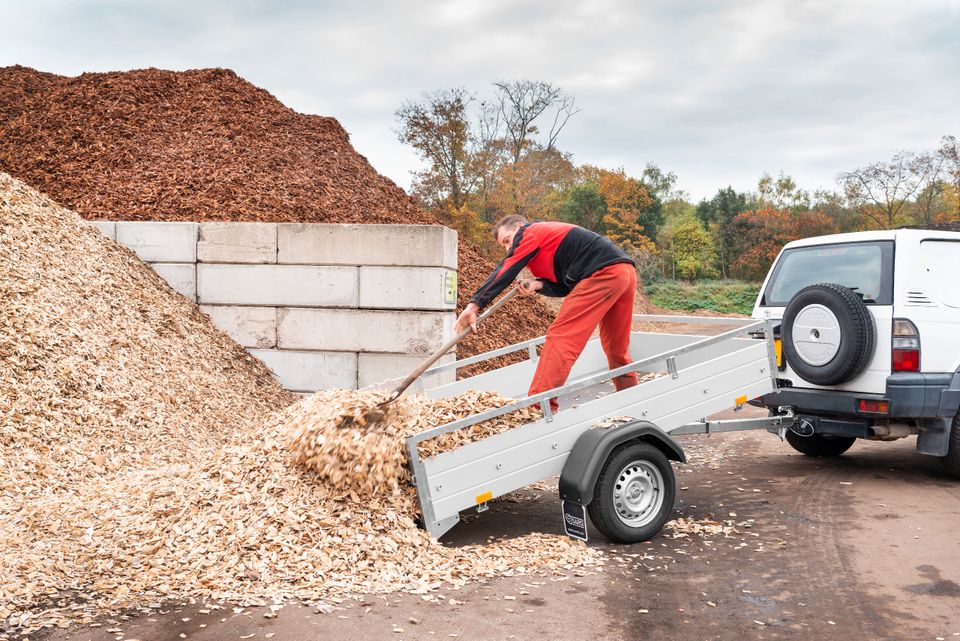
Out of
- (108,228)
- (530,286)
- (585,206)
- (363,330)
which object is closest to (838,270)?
(530,286)

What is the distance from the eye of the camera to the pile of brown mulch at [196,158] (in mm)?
11570

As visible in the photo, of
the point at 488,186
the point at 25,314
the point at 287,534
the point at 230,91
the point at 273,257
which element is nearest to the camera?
the point at 287,534

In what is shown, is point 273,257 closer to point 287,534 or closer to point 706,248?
point 287,534

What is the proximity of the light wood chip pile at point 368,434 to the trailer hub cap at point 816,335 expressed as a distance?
2.63 m

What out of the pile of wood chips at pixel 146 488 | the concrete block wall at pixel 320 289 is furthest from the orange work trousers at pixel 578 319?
the concrete block wall at pixel 320 289

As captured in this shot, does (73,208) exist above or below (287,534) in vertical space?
above

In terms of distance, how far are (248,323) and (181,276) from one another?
1.08 m

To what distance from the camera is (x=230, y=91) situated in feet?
51.4

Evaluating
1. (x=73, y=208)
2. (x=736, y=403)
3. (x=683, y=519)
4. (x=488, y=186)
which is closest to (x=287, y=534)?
(x=683, y=519)

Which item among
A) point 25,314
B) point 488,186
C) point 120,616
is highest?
point 488,186

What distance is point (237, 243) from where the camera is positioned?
939 cm

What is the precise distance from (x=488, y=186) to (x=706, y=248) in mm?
16287

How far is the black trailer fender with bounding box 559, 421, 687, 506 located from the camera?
493 centimetres

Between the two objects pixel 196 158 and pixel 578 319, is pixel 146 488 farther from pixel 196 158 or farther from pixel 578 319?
pixel 196 158
